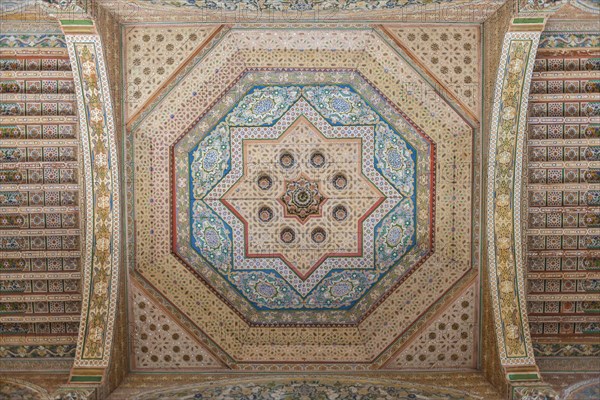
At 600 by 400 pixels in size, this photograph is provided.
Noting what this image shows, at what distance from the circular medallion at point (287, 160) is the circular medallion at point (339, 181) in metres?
0.44

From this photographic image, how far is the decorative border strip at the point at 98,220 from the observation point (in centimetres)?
473

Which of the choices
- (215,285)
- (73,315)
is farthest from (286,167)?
(73,315)

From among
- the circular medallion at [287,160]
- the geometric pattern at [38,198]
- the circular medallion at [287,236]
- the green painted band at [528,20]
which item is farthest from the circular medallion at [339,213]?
the geometric pattern at [38,198]

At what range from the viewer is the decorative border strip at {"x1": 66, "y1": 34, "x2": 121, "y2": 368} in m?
4.73

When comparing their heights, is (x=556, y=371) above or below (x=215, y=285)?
A: below

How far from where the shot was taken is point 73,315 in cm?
526

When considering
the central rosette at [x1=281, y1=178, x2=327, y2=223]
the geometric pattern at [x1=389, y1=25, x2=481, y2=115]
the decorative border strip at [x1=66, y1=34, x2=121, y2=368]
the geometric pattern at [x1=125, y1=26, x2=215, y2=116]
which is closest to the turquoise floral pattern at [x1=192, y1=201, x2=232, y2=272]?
the central rosette at [x1=281, y1=178, x2=327, y2=223]

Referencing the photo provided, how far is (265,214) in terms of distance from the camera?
5.23 metres

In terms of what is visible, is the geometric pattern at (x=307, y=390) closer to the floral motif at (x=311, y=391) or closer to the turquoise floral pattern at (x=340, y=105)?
the floral motif at (x=311, y=391)

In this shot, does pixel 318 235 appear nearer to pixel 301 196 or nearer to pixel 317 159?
pixel 301 196

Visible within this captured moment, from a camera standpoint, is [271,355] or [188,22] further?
[271,355]

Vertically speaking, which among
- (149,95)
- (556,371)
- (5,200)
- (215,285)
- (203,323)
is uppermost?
(149,95)

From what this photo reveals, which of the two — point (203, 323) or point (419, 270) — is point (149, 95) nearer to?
point (203, 323)

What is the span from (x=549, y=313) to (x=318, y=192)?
2593 millimetres
